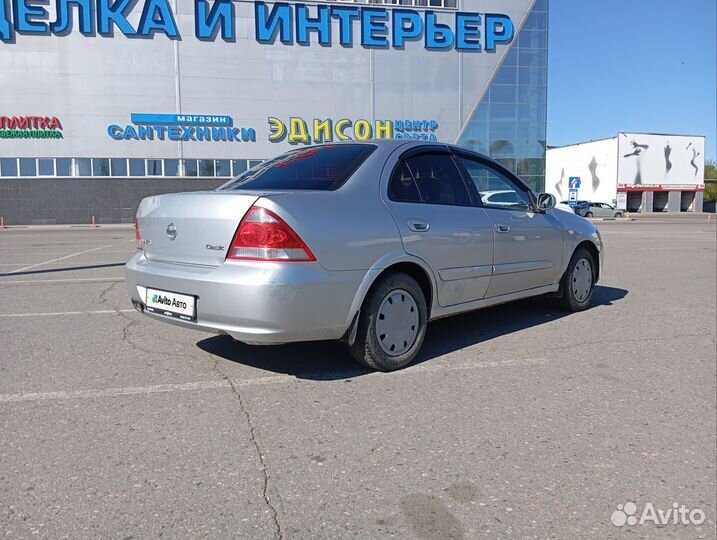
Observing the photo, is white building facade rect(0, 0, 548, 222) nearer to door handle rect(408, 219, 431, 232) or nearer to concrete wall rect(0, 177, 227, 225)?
concrete wall rect(0, 177, 227, 225)

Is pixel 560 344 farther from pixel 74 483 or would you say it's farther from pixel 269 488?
pixel 74 483

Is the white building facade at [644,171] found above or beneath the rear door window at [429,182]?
above

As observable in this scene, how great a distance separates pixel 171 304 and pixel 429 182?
2157 mm

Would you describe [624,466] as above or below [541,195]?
below

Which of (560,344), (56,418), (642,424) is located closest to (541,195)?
(560,344)

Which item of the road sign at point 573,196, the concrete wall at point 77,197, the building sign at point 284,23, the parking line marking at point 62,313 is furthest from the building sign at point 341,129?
the parking line marking at point 62,313

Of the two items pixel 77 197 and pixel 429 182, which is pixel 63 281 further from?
pixel 77 197

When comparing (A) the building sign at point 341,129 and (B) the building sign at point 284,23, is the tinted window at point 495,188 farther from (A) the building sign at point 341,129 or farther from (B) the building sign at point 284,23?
(B) the building sign at point 284,23

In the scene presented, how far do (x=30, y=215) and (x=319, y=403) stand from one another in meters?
33.9

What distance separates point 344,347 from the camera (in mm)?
4586

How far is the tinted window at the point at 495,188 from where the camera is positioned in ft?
15.9

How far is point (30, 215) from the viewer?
3156cm

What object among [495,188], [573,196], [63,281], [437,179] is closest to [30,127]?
[63,281]

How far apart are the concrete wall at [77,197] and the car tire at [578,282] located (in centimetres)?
2765
